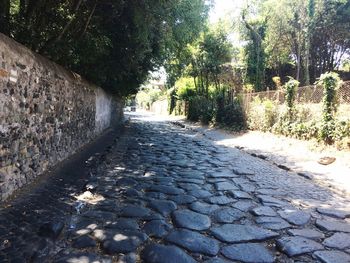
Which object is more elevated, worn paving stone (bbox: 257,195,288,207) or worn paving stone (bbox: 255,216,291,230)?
worn paving stone (bbox: 257,195,288,207)

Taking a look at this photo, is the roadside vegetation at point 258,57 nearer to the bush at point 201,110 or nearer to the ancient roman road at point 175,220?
the bush at point 201,110

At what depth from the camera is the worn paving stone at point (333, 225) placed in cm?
408

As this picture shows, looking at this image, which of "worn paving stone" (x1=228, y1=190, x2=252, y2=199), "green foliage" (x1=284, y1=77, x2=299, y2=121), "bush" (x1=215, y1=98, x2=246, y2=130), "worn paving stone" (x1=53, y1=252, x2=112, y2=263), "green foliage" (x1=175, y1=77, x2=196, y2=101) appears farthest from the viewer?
"green foliage" (x1=175, y1=77, x2=196, y2=101)

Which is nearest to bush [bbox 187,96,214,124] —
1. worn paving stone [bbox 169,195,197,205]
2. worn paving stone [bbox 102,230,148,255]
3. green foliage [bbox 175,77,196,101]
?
green foliage [bbox 175,77,196,101]

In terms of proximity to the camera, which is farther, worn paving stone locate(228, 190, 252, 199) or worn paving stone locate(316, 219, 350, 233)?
worn paving stone locate(228, 190, 252, 199)

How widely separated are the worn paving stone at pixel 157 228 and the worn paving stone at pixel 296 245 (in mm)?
1240

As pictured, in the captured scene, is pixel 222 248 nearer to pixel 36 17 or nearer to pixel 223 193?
pixel 223 193

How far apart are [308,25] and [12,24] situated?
20.6 metres

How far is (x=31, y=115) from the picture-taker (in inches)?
221

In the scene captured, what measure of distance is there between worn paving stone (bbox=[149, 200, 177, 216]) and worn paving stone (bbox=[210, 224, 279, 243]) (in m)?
0.79

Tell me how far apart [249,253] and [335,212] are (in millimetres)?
2076

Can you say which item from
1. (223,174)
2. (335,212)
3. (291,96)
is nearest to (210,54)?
(291,96)

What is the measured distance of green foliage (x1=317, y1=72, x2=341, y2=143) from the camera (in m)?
9.91

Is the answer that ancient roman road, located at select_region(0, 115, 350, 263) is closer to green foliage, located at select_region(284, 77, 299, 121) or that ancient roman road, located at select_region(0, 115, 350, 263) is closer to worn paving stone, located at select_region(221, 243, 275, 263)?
worn paving stone, located at select_region(221, 243, 275, 263)
